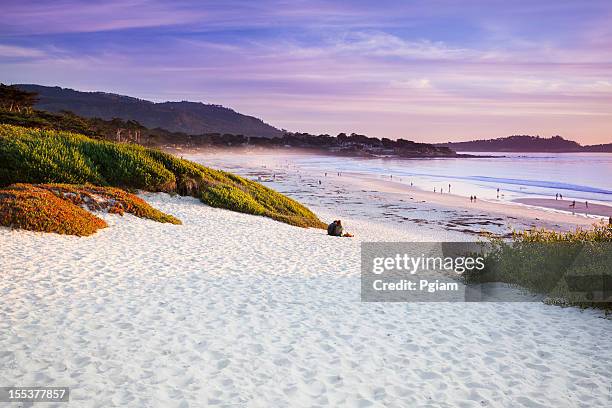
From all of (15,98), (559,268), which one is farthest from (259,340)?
(15,98)

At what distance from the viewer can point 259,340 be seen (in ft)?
26.6

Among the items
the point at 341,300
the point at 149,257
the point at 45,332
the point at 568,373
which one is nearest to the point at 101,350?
the point at 45,332

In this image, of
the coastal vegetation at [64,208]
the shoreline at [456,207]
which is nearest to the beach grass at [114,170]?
the coastal vegetation at [64,208]

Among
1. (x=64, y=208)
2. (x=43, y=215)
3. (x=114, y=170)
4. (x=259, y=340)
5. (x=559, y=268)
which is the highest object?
(x=114, y=170)

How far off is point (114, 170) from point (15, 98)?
192 ft

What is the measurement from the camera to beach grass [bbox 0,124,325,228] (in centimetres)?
2197

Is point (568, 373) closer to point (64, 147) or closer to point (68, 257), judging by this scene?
point (68, 257)

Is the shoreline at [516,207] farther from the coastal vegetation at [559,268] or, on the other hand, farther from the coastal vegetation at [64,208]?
the coastal vegetation at [64,208]

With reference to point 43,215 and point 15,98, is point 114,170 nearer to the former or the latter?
point 43,215

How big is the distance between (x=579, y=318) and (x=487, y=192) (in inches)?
1881

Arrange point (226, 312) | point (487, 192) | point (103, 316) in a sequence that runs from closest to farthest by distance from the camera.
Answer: point (103, 316)
point (226, 312)
point (487, 192)

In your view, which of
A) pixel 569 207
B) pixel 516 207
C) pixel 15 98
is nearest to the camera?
pixel 516 207

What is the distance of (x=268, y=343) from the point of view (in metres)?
8.01

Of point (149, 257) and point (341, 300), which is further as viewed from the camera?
point (149, 257)
